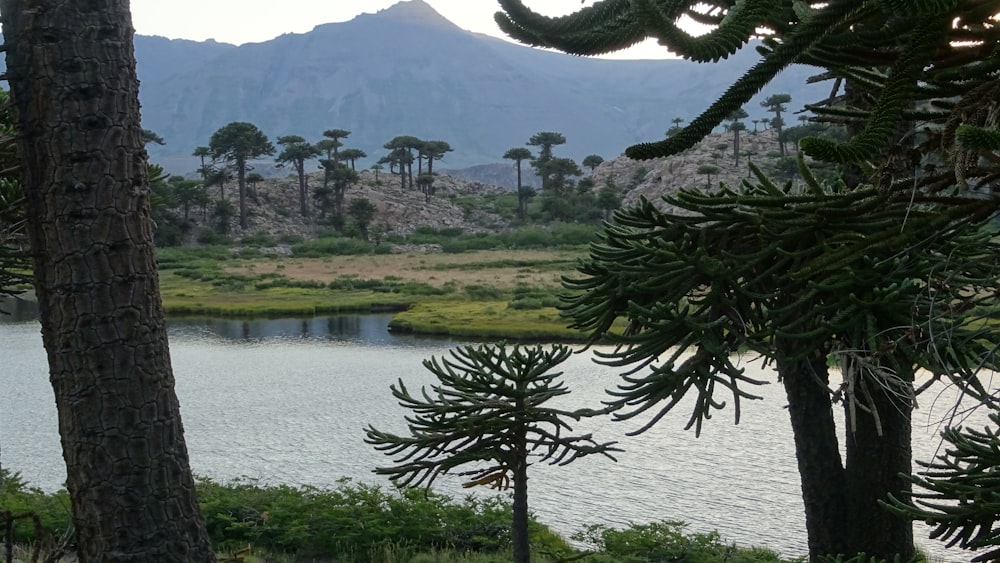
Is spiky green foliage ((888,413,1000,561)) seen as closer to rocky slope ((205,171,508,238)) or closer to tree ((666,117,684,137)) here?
A: tree ((666,117,684,137))

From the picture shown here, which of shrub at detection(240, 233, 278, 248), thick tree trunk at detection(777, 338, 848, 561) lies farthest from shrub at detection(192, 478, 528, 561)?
shrub at detection(240, 233, 278, 248)

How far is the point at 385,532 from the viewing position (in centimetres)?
1215

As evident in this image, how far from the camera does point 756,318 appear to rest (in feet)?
22.2

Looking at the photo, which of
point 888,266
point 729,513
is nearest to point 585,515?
point 729,513

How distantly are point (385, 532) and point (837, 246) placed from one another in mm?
7845

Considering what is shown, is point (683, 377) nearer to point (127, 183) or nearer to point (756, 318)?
point (756, 318)

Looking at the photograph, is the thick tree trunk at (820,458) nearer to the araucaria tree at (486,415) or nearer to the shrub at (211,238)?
the araucaria tree at (486,415)

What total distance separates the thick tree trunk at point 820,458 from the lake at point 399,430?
2.78 meters

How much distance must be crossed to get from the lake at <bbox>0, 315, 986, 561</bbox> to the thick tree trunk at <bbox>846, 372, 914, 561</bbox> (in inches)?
102

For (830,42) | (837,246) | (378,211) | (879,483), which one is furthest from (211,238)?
(830,42)

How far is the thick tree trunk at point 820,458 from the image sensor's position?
787 cm

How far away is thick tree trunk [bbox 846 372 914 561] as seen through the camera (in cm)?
777

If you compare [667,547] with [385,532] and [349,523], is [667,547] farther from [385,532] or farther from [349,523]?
[349,523]

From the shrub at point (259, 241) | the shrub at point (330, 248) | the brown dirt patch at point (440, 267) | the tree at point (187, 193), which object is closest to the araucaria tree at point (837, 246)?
the brown dirt patch at point (440, 267)
